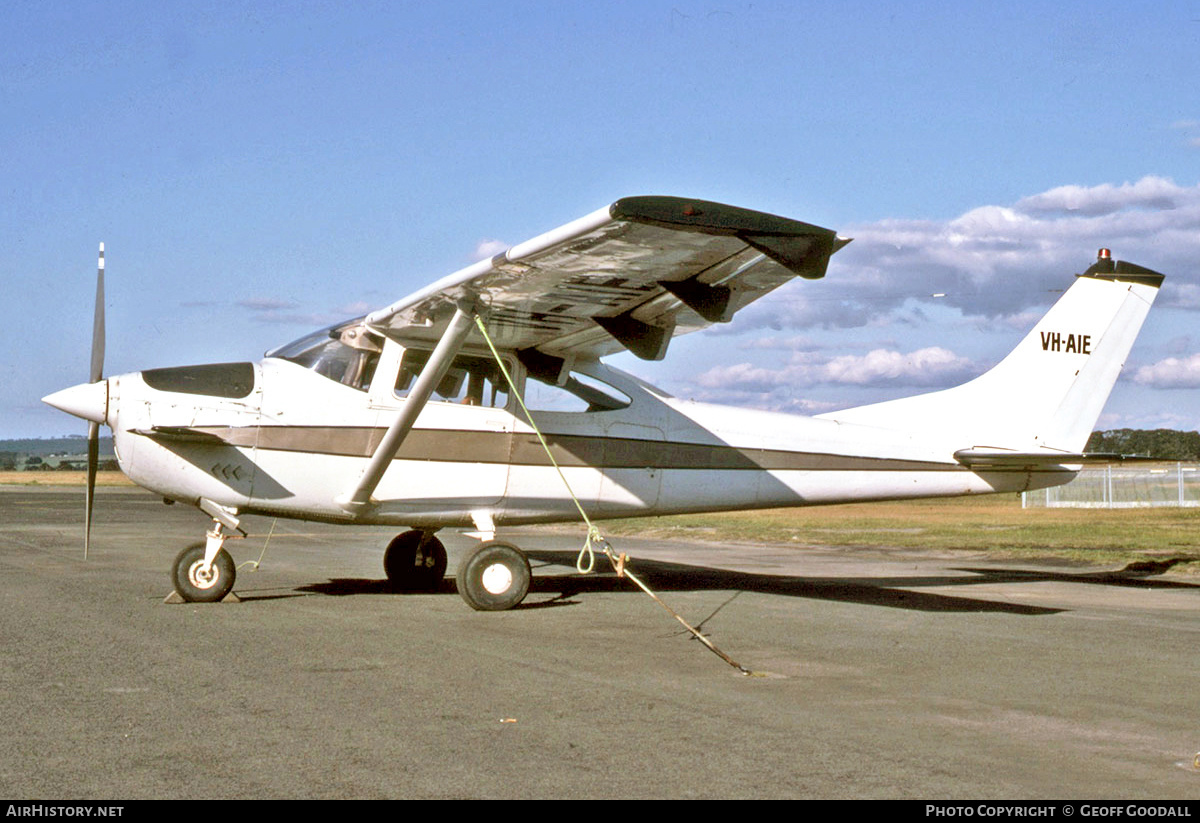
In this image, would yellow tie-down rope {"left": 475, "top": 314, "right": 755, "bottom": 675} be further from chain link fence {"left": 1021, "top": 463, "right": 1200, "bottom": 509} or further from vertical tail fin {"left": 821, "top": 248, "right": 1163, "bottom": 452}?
chain link fence {"left": 1021, "top": 463, "right": 1200, "bottom": 509}

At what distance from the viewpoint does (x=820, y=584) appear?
13.4m

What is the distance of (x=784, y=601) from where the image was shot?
11398 millimetres

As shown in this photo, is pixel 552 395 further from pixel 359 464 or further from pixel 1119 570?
pixel 1119 570

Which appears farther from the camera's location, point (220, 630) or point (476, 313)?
point (476, 313)

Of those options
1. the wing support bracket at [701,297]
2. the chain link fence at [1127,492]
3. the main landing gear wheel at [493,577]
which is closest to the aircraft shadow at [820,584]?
the main landing gear wheel at [493,577]

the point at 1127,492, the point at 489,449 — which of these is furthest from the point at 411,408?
the point at 1127,492

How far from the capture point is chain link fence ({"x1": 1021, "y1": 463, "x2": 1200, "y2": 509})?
35.6 meters

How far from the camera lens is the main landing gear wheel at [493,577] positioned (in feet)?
33.7

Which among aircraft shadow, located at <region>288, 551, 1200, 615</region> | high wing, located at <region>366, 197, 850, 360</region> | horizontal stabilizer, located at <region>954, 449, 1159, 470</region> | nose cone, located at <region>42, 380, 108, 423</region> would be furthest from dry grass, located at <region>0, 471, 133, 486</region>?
horizontal stabilizer, located at <region>954, 449, 1159, 470</region>

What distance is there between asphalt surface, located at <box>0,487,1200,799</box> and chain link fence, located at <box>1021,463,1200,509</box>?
25.1 meters

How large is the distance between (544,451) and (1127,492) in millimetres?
30868

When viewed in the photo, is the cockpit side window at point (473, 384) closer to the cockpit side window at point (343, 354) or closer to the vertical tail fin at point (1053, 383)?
the cockpit side window at point (343, 354)

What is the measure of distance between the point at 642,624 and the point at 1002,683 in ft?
10.9
